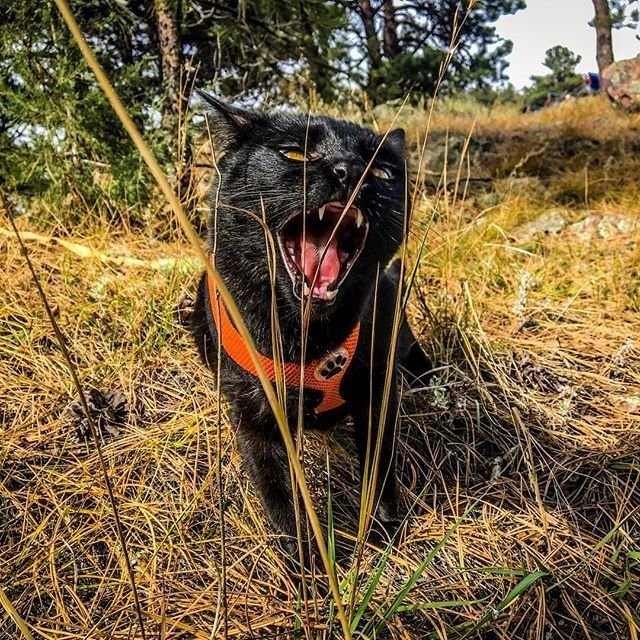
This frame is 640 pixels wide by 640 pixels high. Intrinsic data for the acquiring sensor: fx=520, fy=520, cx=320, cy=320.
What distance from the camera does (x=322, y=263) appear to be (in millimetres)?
1233

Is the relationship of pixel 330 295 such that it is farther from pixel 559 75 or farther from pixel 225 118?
pixel 559 75

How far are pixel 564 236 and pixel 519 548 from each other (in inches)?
99.7

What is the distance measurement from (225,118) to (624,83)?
9.30 metres

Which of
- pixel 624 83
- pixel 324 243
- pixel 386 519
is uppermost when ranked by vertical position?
pixel 624 83

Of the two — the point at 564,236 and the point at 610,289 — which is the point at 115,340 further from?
the point at 564,236

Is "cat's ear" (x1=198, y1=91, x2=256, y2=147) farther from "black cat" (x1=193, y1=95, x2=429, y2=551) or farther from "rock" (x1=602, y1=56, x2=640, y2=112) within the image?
"rock" (x1=602, y1=56, x2=640, y2=112)

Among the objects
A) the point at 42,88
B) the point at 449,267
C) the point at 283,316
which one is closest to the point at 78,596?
the point at 283,316

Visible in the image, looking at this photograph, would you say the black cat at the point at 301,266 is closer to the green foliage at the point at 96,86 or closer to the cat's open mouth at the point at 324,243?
the cat's open mouth at the point at 324,243

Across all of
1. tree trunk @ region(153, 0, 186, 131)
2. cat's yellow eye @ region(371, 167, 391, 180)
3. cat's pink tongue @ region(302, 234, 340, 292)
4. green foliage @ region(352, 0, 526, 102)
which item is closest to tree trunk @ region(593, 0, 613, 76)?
green foliage @ region(352, 0, 526, 102)

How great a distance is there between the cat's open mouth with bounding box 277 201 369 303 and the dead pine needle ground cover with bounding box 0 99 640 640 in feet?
0.80

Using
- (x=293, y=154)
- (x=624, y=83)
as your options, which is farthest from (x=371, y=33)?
(x=293, y=154)

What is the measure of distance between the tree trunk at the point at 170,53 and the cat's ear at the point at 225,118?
1.53m

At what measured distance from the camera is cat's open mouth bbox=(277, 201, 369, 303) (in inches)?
47.6

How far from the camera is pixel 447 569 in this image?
1246 millimetres
